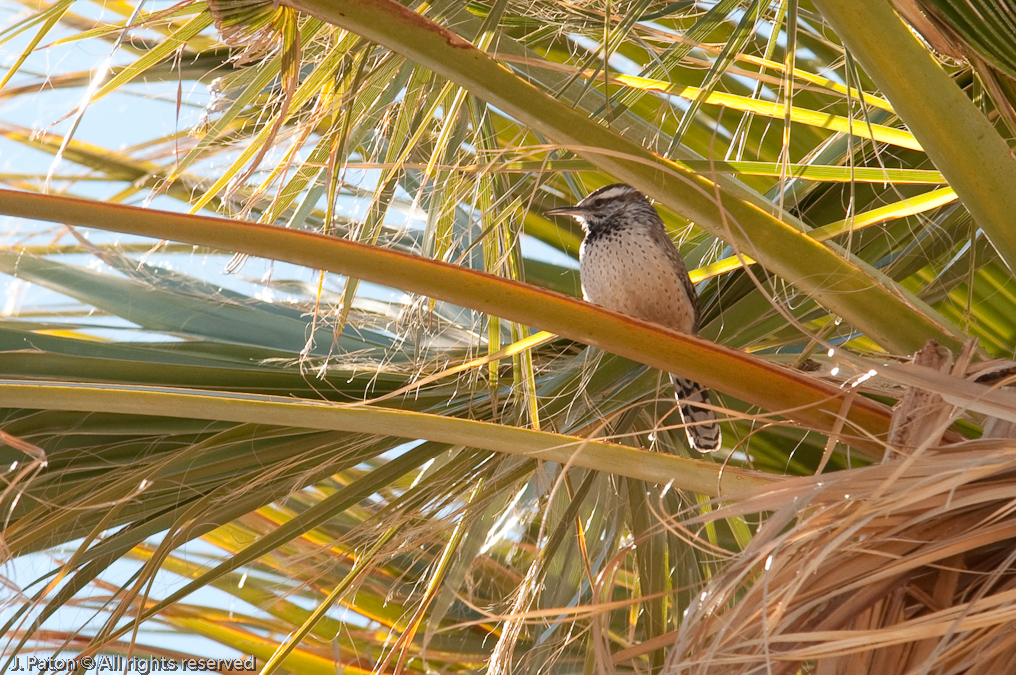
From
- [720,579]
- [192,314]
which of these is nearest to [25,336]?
[192,314]

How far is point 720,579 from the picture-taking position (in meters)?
0.99

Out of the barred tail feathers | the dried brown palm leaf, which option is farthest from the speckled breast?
the dried brown palm leaf

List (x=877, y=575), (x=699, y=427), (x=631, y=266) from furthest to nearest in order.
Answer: (x=631, y=266) < (x=699, y=427) < (x=877, y=575)

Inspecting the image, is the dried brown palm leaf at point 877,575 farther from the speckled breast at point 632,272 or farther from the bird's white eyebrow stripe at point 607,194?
the bird's white eyebrow stripe at point 607,194

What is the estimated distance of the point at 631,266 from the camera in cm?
247

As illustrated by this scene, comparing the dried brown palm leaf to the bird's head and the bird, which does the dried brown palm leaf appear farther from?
the bird's head

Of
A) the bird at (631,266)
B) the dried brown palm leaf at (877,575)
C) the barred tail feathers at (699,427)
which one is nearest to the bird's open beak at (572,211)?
the bird at (631,266)

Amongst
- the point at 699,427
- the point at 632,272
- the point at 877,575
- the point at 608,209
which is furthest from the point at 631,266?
the point at 877,575

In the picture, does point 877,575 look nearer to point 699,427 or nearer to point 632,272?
point 699,427

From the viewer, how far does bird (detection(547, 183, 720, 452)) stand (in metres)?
2.47

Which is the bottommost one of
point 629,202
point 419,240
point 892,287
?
point 892,287

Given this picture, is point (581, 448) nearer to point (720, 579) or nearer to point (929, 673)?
point (720, 579)

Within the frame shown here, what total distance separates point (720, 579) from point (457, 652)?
57.8 inches

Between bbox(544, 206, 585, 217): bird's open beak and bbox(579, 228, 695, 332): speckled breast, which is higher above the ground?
bbox(544, 206, 585, 217): bird's open beak
